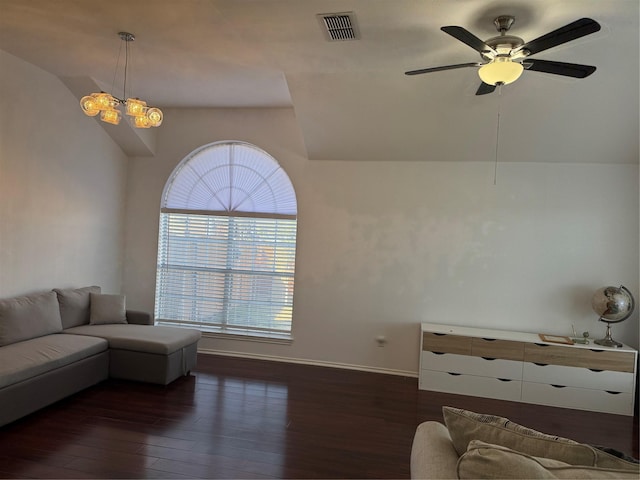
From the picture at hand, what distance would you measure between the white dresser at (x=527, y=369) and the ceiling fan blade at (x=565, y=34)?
2.88 metres

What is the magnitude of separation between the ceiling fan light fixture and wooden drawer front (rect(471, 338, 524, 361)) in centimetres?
269

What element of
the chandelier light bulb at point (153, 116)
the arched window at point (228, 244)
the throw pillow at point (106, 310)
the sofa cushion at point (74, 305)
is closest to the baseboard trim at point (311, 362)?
the arched window at point (228, 244)

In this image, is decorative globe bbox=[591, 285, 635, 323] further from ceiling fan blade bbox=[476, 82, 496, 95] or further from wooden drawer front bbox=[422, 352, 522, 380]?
ceiling fan blade bbox=[476, 82, 496, 95]

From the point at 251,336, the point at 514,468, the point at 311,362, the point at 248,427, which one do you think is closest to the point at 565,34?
the point at 514,468

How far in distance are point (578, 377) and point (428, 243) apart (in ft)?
6.46

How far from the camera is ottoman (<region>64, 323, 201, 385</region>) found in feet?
13.6

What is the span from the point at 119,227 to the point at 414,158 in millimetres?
3829

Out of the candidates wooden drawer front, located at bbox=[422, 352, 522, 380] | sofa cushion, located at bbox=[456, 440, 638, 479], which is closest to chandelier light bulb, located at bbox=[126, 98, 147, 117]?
sofa cushion, located at bbox=[456, 440, 638, 479]

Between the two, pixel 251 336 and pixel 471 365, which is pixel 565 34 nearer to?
pixel 471 365

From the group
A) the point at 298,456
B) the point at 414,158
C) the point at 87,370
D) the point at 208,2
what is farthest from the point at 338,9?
the point at 87,370

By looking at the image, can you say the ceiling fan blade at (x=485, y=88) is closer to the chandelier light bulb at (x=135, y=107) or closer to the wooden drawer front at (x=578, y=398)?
the chandelier light bulb at (x=135, y=107)

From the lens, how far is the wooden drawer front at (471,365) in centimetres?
437

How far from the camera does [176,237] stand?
571cm

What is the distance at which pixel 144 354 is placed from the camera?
13.8 ft
